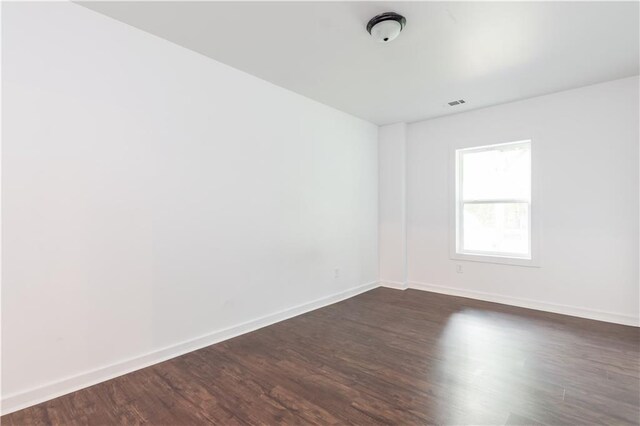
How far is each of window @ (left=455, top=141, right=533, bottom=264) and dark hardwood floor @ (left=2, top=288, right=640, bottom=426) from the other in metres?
1.14

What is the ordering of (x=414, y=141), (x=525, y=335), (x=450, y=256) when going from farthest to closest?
1. (x=414, y=141)
2. (x=450, y=256)
3. (x=525, y=335)

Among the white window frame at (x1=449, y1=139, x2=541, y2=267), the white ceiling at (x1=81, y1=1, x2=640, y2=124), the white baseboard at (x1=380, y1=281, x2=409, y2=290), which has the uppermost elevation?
the white ceiling at (x1=81, y1=1, x2=640, y2=124)

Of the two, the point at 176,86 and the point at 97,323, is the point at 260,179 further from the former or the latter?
the point at 97,323

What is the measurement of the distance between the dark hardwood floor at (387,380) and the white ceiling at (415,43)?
2601 mm

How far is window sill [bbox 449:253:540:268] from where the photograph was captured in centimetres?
383

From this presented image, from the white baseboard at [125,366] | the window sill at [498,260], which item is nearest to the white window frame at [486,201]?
the window sill at [498,260]

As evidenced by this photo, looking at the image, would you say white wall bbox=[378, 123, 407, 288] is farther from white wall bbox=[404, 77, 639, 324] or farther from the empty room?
white wall bbox=[404, 77, 639, 324]

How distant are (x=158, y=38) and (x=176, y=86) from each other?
14.6 inches

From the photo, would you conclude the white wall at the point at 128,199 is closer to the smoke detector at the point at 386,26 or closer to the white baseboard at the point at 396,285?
the smoke detector at the point at 386,26

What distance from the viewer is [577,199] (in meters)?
3.53

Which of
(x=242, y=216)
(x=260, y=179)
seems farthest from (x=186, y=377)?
(x=260, y=179)

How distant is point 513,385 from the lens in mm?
2125

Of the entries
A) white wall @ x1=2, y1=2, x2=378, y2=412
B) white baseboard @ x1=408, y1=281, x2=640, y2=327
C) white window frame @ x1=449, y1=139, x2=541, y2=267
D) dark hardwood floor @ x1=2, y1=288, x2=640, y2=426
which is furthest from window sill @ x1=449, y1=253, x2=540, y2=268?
white wall @ x1=2, y1=2, x2=378, y2=412

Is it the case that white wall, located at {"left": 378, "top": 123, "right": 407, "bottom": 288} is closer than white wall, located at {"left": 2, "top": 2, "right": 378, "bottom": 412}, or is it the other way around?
white wall, located at {"left": 2, "top": 2, "right": 378, "bottom": 412}
